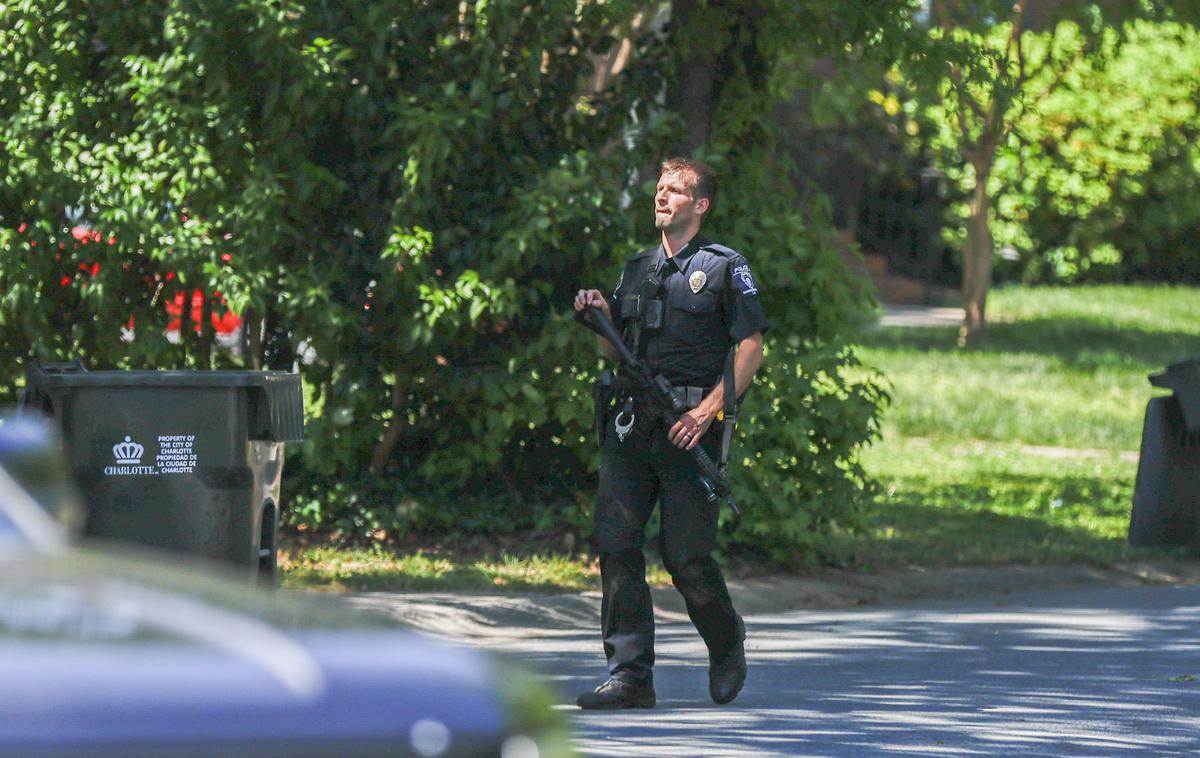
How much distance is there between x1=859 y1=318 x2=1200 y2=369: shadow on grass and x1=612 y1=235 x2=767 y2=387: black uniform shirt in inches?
681

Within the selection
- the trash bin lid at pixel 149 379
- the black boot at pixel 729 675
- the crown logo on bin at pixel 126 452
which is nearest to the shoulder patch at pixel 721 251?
the black boot at pixel 729 675

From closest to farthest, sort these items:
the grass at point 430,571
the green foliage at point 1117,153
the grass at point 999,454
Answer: the grass at point 430,571 → the grass at point 999,454 → the green foliage at point 1117,153

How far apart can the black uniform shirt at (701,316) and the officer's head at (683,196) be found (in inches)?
3.9

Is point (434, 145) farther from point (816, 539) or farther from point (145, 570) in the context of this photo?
point (145, 570)

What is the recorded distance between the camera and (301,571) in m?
9.02

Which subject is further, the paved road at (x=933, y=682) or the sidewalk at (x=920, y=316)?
the sidewalk at (x=920, y=316)

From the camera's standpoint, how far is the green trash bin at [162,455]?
683 cm

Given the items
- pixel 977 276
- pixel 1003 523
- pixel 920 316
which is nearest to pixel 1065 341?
pixel 977 276

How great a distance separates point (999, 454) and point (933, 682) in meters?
8.77

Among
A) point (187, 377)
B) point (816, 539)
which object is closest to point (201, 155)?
point (187, 377)

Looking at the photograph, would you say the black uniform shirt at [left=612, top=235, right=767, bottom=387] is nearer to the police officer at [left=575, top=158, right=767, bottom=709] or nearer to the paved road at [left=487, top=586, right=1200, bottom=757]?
the police officer at [left=575, top=158, right=767, bottom=709]

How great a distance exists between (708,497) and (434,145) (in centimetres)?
350

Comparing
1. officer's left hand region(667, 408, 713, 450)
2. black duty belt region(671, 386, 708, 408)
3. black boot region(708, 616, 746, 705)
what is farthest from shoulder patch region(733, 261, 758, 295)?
black boot region(708, 616, 746, 705)

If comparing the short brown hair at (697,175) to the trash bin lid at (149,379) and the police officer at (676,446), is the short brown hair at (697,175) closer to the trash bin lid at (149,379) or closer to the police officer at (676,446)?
the police officer at (676,446)
